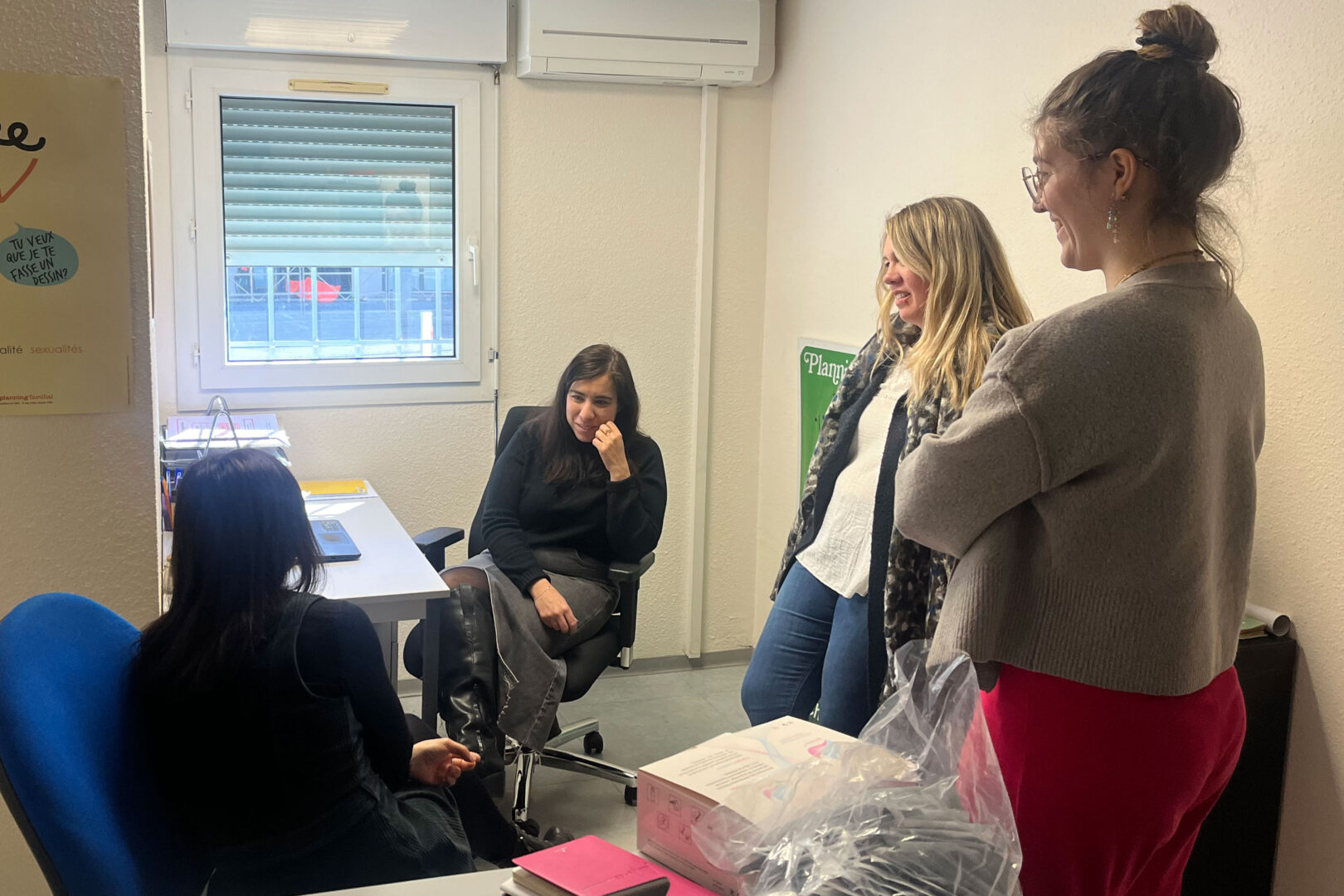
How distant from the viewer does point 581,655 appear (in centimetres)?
268

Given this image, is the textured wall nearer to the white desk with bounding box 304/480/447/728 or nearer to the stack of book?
the white desk with bounding box 304/480/447/728

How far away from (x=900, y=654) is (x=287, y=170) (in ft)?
8.86

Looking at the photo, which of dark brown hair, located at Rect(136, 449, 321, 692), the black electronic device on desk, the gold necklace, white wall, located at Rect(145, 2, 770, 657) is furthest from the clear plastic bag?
white wall, located at Rect(145, 2, 770, 657)

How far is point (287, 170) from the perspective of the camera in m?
3.32

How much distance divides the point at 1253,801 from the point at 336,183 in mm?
2904

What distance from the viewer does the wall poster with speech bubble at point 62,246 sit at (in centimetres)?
154

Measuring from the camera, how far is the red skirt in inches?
45.2

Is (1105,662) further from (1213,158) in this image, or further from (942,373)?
(942,373)

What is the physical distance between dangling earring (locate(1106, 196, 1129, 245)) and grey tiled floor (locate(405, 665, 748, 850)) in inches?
74.2

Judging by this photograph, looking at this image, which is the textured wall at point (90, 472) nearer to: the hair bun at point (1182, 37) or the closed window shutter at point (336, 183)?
the hair bun at point (1182, 37)

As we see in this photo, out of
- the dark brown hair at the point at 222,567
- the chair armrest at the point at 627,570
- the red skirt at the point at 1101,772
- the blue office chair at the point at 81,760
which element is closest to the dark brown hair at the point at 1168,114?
the red skirt at the point at 1101,772

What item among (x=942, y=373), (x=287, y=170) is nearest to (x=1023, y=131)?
(x=942, y=373)

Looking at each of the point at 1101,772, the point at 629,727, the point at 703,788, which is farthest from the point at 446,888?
the point at 629,727

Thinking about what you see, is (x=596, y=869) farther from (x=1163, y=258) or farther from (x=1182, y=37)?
(x=1182, y=37)
